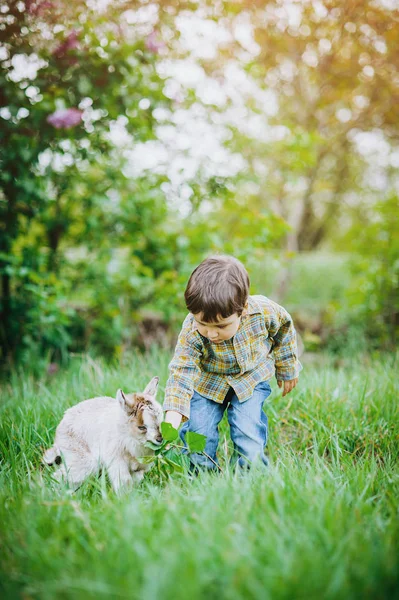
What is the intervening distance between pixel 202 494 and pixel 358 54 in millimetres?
6737

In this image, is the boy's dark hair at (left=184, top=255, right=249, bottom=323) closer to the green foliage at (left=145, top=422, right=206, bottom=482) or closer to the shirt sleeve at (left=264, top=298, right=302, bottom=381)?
the shirt sleeve at (left=264, top=298, right=302, bottom=381)

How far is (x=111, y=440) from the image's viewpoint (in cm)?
233

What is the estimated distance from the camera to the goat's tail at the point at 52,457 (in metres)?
2.47

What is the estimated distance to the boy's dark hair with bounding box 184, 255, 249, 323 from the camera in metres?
2.26

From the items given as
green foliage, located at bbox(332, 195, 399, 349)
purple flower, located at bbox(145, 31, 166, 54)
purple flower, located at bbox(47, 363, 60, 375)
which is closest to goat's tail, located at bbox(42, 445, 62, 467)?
purple flower, located at bbox(47, 363, 60, 375)

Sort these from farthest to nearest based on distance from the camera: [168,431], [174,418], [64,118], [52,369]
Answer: [52,369], [64,118], [174,418], [168,431]

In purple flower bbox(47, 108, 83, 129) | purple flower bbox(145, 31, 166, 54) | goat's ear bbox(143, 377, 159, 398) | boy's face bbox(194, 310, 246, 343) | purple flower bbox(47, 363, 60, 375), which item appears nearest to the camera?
boy's face bbox(194, 310, 246, 343)

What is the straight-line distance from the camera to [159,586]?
136 centimetres

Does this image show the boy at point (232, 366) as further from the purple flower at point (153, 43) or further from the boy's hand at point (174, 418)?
the purple flower at point (153, 43)

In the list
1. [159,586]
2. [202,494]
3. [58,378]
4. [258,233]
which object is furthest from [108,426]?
[258,233]

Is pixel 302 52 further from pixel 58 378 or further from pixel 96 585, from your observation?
pixel 96 585

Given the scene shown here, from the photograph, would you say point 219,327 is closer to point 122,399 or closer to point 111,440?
point 122,399

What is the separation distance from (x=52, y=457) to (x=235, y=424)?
967mm

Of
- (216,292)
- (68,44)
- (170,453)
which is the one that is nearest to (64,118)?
(68,44)
